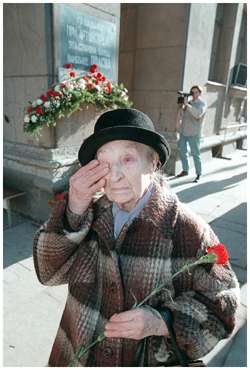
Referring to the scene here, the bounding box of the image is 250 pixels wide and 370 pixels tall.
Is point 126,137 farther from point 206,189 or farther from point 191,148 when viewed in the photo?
point 191,148

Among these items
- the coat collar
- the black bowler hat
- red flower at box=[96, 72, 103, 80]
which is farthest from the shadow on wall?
the black bowler hat

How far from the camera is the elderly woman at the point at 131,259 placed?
1.14m

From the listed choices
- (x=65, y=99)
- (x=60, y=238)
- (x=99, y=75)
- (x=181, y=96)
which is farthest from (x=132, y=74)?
(x=60, y=238)

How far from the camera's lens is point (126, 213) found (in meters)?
1.33

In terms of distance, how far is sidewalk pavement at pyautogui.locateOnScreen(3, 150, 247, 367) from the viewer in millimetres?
2277

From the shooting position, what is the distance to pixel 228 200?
18.8ft

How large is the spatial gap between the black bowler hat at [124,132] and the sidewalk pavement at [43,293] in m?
1.81

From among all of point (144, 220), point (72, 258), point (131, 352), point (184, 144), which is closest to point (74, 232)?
point (72, 258)

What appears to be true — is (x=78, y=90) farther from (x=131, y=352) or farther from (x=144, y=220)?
(x=131, y=352)

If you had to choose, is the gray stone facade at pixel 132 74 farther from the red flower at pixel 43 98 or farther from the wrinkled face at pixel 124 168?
the wrinkled face at pixel 124 168

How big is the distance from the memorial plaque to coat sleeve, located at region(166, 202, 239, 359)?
10.9ft

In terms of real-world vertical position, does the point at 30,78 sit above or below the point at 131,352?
above

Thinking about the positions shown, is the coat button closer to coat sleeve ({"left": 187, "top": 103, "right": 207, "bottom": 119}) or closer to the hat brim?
the hat brim

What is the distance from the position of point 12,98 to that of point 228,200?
13.9 feet
